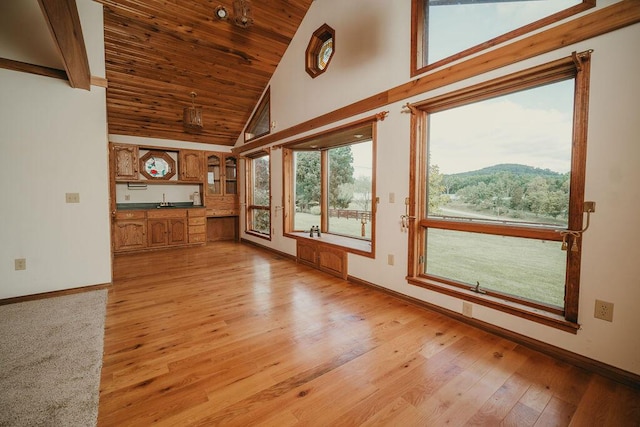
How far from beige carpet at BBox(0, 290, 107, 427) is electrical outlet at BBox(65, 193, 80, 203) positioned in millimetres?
1188

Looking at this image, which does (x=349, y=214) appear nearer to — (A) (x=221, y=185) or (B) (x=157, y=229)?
(A) (x=221, y=185)

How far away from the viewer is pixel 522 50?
2.14 meters

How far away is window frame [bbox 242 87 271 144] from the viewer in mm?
5719

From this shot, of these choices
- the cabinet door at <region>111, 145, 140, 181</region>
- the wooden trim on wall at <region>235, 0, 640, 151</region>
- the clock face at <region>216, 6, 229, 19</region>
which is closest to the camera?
the wooden trim on wall at <region>235, 0, 640, 151</region>

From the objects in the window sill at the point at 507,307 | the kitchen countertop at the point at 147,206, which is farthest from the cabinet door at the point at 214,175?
the window sill at the point at 507,307

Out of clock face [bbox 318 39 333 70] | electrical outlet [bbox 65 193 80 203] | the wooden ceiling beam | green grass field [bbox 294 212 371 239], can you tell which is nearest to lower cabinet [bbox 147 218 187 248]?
electrical outlet [bbox 65 193 80 203]

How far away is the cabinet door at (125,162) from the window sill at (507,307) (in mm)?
6065

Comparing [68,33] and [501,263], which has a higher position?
[68,33]

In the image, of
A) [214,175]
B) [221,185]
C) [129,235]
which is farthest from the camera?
[214,175]

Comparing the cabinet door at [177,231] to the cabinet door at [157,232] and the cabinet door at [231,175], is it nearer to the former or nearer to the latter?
the cabinet door at [157,232]

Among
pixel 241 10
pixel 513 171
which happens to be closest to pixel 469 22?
pixel 513 171

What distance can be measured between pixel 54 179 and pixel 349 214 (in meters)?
3.98

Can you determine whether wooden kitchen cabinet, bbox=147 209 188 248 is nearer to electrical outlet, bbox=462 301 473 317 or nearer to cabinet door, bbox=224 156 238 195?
Result: cabinet door, bbox=224 156 238 195

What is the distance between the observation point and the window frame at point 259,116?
18.8 feet
